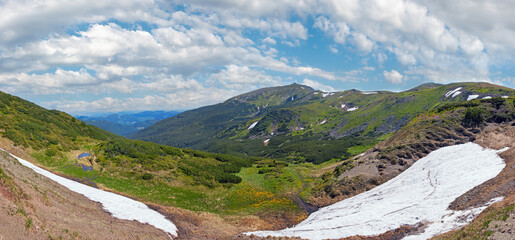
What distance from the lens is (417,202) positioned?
112ft

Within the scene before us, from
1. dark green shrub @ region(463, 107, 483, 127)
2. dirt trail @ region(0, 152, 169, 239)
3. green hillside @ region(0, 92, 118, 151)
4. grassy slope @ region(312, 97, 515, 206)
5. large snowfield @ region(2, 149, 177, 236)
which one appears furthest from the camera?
dark green shrub @ region(463, 107, 483, 127)

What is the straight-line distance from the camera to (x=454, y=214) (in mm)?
27703

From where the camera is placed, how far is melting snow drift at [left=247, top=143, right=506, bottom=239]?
1154 inches

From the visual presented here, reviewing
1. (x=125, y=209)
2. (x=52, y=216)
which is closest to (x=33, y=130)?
(x=125, y=209)

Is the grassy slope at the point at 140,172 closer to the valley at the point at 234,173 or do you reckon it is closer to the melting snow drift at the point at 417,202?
the valley at the point at 234,173

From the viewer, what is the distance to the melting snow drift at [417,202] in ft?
96.2

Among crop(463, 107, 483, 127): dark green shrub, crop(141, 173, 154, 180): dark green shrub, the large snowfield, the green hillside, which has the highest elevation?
crop(463, 107, 483, 127): dark green shrub

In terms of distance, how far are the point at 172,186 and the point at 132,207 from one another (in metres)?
13.3

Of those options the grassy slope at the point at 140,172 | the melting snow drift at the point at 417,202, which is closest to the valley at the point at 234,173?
the grassy slope at the point at 140,172

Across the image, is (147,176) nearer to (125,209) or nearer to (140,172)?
(140,172)

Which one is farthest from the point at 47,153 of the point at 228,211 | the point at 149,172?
the point at 228,211

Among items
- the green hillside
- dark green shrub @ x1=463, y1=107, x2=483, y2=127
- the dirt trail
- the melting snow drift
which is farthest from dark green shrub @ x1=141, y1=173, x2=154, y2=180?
dark green shrub @ x1=463, y1=107, x2=483, y2=127

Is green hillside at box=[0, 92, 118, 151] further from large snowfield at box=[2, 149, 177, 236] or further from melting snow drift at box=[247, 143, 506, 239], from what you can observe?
melting snow drift at box=[247, 143, 506, 239]

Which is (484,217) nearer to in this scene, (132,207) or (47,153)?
(132,207)
